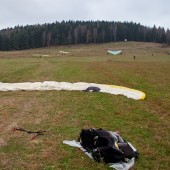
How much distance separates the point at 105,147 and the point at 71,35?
168290mm

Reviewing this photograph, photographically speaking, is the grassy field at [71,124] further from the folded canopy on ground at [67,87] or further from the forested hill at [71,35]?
the forested hill at [71,35]

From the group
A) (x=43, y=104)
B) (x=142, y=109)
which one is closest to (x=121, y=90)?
(x=142, y=109)

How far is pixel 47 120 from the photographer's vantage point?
16047 millimetres

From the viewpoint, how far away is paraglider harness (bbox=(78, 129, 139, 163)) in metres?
10.8

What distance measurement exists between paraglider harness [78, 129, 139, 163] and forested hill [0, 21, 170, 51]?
147097mm

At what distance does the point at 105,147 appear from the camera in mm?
10961

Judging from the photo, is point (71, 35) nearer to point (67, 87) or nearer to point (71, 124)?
point (67, 87)

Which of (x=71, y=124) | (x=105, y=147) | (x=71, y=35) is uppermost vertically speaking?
(x=71, y=35)

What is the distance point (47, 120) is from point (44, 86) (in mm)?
10750

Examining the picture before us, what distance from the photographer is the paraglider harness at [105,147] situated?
1084 centimetres

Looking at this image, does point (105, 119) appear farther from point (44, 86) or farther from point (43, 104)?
point (44, 86)

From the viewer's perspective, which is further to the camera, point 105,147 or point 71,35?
point 71,35

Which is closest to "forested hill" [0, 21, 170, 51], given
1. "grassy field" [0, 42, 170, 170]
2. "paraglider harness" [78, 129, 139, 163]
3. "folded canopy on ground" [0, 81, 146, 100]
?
"folded canopy on ground" [0, 81, 146, 100]

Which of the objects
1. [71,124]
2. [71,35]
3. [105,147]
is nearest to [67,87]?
[71,124]
